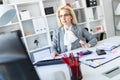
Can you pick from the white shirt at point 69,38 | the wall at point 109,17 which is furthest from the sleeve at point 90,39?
the wall at point 109,17

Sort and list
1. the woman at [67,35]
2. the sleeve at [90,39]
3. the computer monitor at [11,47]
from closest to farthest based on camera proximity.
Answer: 1. the computer monitor at [11,47]
2. the sleeve at [90,39]
3. the woman at [67,35]

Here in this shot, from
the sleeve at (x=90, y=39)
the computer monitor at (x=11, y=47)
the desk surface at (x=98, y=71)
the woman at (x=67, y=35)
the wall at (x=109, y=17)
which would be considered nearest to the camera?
the computer monitor at (x=11, y=47)

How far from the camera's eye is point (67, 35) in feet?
6.94

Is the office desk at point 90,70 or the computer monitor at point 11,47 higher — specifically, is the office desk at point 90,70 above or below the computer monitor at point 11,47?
below

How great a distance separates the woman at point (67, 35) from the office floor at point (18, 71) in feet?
4.50

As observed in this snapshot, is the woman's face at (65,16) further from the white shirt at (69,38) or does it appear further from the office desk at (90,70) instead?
the office desk at (90,70)

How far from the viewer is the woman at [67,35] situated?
2066 mm

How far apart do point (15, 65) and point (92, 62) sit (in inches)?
33.4

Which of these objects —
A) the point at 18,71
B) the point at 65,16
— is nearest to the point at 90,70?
the point at 18,71

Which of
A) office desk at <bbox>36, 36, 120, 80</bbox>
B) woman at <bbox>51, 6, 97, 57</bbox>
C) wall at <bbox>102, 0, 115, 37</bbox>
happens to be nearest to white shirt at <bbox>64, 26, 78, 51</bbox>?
woman at <bbox>51, 6, 97, 57</bbox>

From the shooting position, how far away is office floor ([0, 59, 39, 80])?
637 millimetres

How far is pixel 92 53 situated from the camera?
1.60m

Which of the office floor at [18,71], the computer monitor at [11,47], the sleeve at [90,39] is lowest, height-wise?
the sleeve at [90,39]

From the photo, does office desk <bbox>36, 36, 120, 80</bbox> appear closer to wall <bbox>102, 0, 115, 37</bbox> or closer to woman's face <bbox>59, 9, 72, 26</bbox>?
woman's face <bbox>59, 9, 72, 26</bbox>
